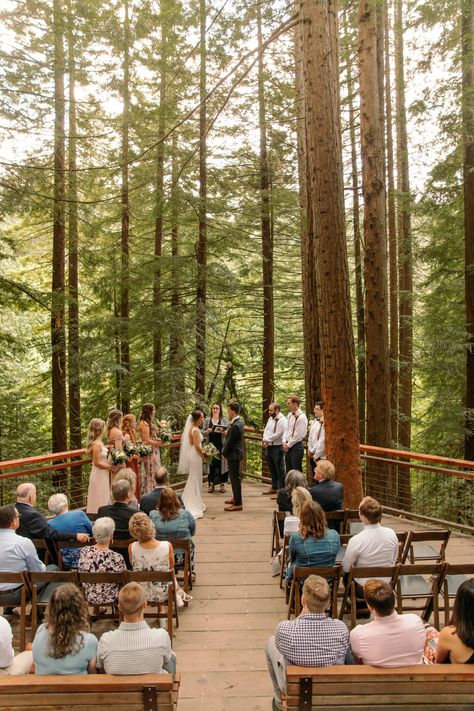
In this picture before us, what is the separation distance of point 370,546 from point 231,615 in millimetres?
1697

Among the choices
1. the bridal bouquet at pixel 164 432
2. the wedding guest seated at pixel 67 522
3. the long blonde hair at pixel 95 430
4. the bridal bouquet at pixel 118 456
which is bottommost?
the wedding guest seated at pixel 67 522

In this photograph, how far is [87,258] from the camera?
13.4 m

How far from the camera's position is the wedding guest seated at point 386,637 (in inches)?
131

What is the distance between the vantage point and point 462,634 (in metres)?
3.13

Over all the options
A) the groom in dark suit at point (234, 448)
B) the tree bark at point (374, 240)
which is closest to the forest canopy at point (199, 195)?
the tree bark at point (374, 240)

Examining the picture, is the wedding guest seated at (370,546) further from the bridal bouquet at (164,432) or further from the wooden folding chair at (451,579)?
the bridal bouquet at (164,432)

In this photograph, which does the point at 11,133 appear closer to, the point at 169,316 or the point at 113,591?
the point at 169,316

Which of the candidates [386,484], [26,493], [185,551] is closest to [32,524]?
[26,493]

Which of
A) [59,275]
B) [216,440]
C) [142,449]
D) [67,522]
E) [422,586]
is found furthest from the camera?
[59,275]

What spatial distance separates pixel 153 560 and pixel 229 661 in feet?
3.52

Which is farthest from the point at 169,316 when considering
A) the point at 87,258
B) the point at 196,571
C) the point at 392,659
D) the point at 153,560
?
the point at 392,659

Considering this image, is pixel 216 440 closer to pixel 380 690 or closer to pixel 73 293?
pixel 73 293

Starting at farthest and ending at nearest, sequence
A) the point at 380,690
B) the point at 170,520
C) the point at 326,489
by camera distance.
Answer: the point at 326,489 < the point at 170,520 < the point at 380,690

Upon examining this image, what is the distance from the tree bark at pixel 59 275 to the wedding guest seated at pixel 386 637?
10.0 metres
